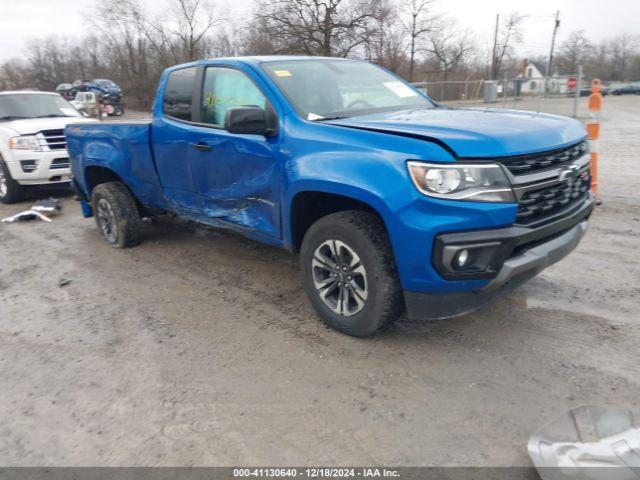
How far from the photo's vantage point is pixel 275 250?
5527 mm

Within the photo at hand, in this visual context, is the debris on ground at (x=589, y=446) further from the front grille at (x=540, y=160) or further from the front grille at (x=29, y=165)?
the front grille at (x=29, y=165)

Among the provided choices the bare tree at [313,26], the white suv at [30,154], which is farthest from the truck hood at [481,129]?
the bare tree at [313,26]

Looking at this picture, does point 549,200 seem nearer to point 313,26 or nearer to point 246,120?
point 246,120

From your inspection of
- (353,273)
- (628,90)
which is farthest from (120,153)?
(628,90)

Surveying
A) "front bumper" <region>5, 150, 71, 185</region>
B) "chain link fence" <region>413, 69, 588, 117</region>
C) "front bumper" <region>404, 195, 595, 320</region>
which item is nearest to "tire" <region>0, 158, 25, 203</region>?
"front bumper" <region>5, 150, 71, 185</region>

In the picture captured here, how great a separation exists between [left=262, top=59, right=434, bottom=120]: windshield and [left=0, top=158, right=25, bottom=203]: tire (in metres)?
6.36

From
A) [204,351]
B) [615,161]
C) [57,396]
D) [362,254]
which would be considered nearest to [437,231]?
[362,254]

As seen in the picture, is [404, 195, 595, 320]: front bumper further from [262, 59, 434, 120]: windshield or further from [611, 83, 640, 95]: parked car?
[611, 83, 640, 95]: parked car

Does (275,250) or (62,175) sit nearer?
(275,250)

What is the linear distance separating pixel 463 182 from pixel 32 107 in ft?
30.1

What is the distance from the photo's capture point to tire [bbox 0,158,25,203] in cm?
835

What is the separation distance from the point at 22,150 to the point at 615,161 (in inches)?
412

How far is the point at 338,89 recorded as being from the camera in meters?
4.13

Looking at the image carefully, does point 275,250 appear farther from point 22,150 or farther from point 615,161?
point 615,161
